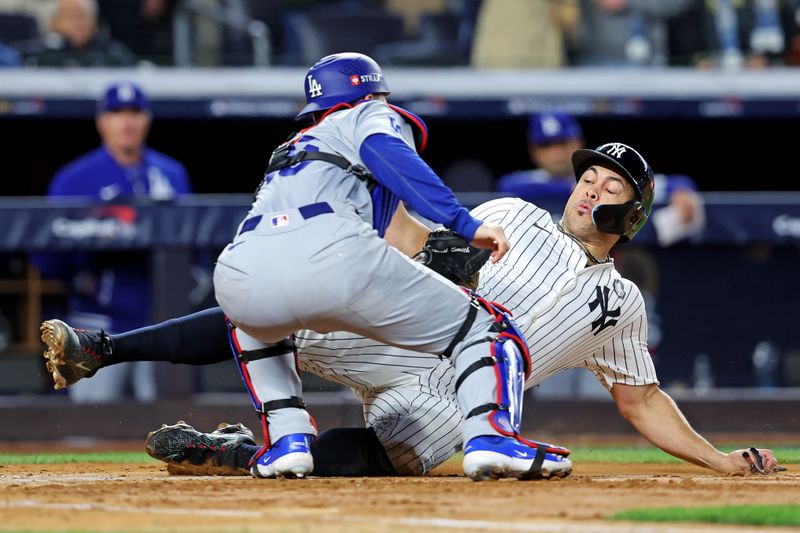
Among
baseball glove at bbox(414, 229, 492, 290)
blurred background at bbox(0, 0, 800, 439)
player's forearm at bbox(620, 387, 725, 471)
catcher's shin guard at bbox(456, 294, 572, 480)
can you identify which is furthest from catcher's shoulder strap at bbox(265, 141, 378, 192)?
blurred background at bbox(0, 0, 800, 439)

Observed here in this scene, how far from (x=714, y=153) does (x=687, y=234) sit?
3.88 meters

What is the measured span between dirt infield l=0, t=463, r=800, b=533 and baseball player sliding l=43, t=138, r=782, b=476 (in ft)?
0.61

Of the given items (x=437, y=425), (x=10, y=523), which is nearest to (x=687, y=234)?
(x=437, y=425)

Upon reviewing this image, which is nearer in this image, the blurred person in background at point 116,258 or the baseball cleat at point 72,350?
the baseball cleat at point 72,350

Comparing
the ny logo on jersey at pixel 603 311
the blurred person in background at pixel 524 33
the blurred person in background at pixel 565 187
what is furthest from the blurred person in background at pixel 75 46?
the ny logo on jersey at pixel 603 311

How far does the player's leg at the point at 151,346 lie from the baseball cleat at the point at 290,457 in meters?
0.49

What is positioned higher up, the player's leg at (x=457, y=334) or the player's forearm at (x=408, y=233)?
the player's forearm at (x=408, y=233)

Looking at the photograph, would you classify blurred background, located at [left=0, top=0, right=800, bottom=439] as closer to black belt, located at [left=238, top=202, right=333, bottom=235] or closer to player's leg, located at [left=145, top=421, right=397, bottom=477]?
player's leg, located at [left=145, top=421, right=397, bottom=477]

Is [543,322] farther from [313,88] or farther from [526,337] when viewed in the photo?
[313,88]

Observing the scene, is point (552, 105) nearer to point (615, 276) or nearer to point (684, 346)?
point (684, 346)

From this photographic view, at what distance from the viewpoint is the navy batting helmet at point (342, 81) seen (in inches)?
180

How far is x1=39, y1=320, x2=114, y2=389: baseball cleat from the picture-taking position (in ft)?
15.4

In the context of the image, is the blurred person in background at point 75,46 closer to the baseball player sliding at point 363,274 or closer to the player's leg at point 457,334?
the baseball player sliding at point 363,274

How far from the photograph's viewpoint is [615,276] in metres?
5.33
